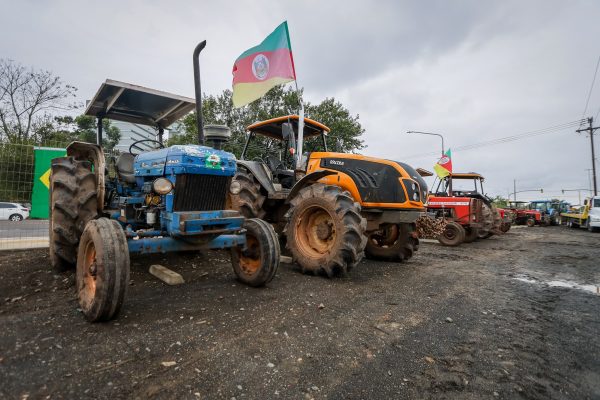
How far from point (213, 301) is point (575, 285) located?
5498 millimetres

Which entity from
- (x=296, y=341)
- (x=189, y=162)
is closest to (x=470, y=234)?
(x=296, y=341)

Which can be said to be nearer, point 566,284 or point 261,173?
point 566,284

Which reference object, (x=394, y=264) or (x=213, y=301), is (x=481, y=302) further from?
(x=213, y=301)

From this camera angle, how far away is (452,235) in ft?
34.6

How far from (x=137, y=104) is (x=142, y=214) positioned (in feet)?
6.53

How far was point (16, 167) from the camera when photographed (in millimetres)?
6789

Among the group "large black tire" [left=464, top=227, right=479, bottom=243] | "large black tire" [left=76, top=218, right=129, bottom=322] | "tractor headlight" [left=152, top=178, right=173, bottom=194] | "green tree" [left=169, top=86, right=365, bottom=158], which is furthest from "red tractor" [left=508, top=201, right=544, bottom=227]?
"large black tire" [left=76, top=218, right=129, bottom=322]

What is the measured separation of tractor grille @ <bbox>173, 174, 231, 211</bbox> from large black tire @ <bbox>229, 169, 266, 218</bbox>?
1.68m

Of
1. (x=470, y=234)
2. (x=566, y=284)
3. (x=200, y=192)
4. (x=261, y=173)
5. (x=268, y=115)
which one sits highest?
(x=268, y=115)

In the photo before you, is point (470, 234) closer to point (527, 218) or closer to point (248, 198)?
point (248, 198)

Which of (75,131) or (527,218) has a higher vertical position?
(75,131)

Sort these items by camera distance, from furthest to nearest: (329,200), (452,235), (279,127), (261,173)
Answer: (452,235), (279,127), (261,173), (329,200)

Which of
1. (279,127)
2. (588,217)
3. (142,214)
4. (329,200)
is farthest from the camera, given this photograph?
(588,217)

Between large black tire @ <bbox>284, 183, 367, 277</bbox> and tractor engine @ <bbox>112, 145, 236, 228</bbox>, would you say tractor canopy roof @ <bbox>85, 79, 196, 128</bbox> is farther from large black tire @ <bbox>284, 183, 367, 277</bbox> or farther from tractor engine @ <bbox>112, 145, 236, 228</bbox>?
large black tire @ <bbox>284, 183, 367, 277</bbox>
